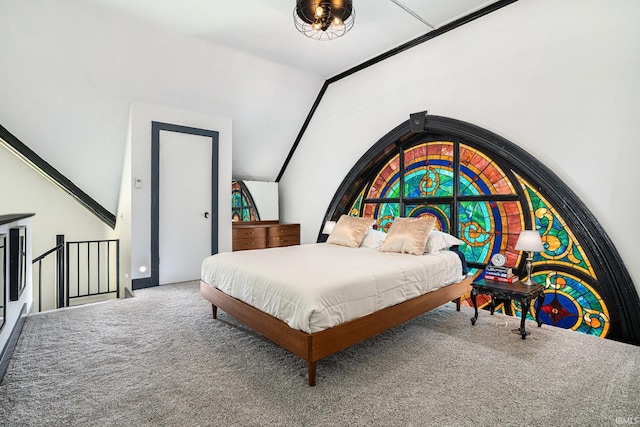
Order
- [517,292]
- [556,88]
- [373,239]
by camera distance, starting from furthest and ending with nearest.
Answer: [373,239], [556,88], [517,292]

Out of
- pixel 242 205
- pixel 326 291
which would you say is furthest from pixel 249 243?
pixel 326 291

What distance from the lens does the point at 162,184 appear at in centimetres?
438

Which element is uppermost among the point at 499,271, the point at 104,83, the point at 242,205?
the point at 104,83

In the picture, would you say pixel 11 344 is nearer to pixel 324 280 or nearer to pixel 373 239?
pixel 324 280

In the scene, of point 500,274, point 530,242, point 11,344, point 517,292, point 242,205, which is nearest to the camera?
point 11,344

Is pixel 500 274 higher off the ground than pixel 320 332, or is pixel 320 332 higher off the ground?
pixel 500 274

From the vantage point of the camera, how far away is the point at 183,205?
4.56 meters

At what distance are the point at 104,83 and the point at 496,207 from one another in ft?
15.6

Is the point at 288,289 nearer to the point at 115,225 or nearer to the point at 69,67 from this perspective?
the point at 69,67

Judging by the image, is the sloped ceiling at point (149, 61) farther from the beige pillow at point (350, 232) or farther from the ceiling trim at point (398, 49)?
the beige pillow at point (350, 232)

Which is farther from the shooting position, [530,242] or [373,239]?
[373,239]

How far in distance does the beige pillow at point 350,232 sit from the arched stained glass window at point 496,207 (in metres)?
0.66

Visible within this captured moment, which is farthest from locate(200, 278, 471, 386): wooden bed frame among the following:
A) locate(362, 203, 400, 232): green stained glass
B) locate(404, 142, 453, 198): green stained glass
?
locate(362, 203, 400, 232): green stained glass

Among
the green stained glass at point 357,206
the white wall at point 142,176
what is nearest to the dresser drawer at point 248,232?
the white wall at point 142,176
